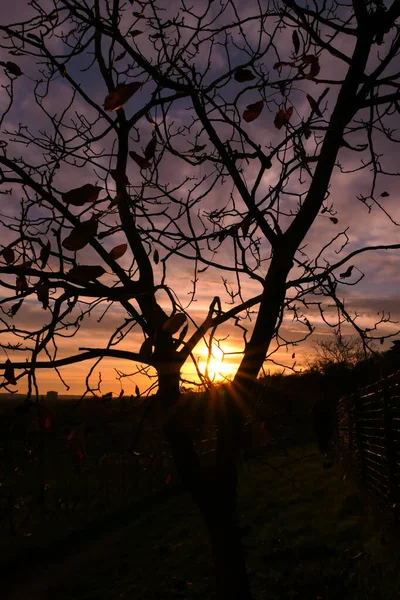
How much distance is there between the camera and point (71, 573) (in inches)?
313

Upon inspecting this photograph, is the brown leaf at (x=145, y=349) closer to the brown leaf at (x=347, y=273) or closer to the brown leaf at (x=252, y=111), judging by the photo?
the brown leaf at (x=252, y=111)

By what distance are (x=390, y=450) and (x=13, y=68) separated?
6861 millimetres

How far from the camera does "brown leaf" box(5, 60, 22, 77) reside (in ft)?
11.1

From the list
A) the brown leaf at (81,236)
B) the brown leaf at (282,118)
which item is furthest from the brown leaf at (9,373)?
→ the brown leaf at (282,118)

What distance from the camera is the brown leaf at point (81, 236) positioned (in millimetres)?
1554

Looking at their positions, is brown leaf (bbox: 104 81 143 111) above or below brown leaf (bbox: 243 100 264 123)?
below

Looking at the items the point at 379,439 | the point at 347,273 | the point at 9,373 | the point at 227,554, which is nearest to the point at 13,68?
the point at 9,373

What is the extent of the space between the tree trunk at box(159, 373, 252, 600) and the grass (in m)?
1.71

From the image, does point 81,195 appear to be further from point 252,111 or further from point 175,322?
point 252,111

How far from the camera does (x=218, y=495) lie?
3404mm

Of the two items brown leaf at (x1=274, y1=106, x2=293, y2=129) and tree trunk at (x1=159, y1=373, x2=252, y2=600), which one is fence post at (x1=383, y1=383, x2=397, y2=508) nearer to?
tree trunk at (x1=159, y1=373, x2=252, y2=600)

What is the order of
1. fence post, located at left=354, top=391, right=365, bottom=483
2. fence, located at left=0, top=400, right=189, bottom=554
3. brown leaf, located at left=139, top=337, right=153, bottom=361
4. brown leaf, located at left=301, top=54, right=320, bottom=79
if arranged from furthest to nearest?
fence post, located at left=354, top=391, right=365, bottom=483
fence, located at left=0, top=400, right=189, bottom=554
brown leaf, located at left=301, top=54, right=320, bottom=79
brown leaf, located at left=139, top=337, right=153, bottom=361

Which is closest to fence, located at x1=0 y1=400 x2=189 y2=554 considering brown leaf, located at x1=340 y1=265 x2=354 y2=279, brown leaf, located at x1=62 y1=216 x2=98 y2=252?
brown leaf, located at x1=340 y1=265 x2=354 y2=279

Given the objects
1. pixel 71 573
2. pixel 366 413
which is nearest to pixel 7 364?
pixel 71 573
